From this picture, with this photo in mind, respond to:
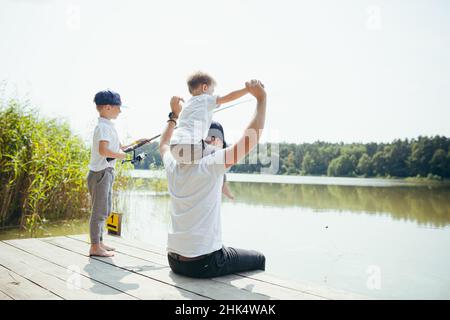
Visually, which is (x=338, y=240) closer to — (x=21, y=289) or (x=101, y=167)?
(x=101, y=167)

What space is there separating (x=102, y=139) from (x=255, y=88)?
4.35 ft

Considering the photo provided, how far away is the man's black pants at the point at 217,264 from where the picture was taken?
78.1 inches

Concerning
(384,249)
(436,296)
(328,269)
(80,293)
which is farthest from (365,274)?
(80,293)

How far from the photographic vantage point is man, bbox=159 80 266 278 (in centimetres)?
174

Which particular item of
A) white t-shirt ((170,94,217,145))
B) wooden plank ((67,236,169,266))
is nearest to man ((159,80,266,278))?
white t-shirt ((170,94,217,145))

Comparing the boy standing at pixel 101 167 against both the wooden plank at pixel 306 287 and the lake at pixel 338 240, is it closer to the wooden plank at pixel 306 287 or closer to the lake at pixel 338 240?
the wooden plank at pixel 306 287

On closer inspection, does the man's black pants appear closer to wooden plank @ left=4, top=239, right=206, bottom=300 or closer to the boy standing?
wooden plank @ left=4, top=239, right=206, bottom=300

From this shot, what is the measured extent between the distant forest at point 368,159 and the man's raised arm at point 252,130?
31097 millimetres

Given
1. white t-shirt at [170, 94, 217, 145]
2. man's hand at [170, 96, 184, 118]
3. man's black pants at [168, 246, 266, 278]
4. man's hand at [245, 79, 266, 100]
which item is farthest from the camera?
man's hand at [170, 96, 184, 118]

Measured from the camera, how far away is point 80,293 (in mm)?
1797

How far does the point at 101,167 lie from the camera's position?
106 inches

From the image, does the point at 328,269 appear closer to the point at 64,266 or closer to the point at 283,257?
the point at 283,257

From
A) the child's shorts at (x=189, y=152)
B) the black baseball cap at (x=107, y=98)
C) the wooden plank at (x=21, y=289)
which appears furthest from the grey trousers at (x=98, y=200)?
the child's shorts at (x=189, y=152)

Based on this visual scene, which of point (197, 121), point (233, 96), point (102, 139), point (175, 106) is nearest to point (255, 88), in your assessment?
point (233, 96)
